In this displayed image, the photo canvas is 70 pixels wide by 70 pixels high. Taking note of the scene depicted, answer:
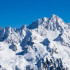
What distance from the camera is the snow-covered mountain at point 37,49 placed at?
6178 cm

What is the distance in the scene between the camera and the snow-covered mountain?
61.8m

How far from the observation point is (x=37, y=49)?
234ft

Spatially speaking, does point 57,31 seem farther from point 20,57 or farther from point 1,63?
point 1,63

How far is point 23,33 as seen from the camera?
88.9 m

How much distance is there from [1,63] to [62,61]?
23906mm

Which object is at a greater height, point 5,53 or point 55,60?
point 5,53

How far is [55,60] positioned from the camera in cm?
6200

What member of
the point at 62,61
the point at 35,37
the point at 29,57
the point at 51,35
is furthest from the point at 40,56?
the point at 51,35

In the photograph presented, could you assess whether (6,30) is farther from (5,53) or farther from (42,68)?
(42,68)

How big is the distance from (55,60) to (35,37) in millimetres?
20608

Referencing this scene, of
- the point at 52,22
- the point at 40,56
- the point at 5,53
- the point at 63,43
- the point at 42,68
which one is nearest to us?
the point at 42,68

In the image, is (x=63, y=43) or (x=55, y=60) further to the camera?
(x=63, y=43)

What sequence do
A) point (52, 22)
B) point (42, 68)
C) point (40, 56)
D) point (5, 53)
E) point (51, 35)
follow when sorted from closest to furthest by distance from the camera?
point (42, 68)
point (40, 56)
point (5, 53)
point (51, 35)
point (52, 22)

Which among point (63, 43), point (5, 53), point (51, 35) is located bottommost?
point (5, 53)
